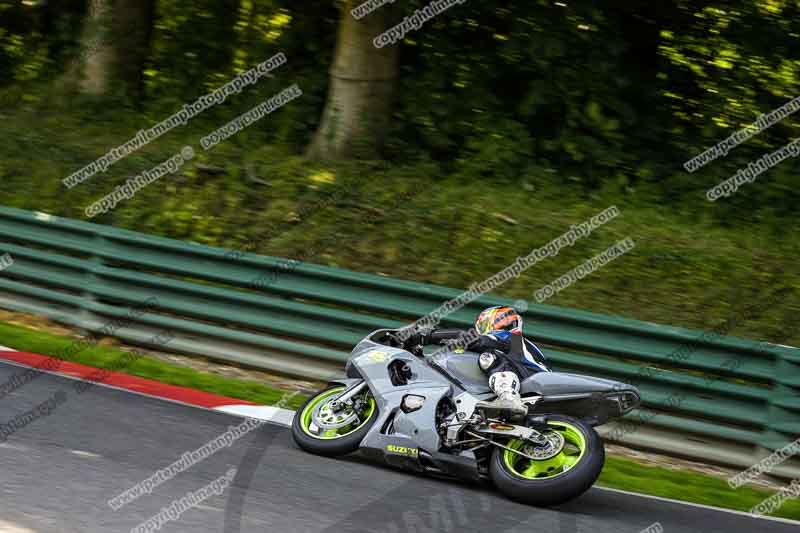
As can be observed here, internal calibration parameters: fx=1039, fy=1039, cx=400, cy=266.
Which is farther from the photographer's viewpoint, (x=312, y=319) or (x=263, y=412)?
(x=312, y=319)

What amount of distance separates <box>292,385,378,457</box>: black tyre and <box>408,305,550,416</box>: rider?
784 mm

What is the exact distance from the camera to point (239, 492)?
20.4 feet

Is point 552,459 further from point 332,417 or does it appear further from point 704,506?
point 332,417

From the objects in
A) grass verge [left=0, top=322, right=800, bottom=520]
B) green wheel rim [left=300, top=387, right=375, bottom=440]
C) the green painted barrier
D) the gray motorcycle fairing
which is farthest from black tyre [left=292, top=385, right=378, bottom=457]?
the green painted barrier

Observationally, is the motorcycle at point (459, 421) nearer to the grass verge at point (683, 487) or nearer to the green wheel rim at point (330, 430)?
the green wheel rim at point (330, 430)

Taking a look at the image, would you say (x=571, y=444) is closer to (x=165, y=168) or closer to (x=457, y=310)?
(x=457, y=310)

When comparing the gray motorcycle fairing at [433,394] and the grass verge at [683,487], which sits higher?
the gray motorcycle fairing at [433,394]

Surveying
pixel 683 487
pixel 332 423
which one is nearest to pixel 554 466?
pixel 332 423

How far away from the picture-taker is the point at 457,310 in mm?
9633

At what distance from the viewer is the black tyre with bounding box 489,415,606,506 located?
6.40 meters

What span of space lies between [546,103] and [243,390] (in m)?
6.85

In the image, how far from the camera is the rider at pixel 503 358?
691 centimetres

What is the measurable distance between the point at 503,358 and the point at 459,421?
0.53 m

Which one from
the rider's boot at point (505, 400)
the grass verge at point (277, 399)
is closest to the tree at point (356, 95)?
the grass verge at point (277, 399)
